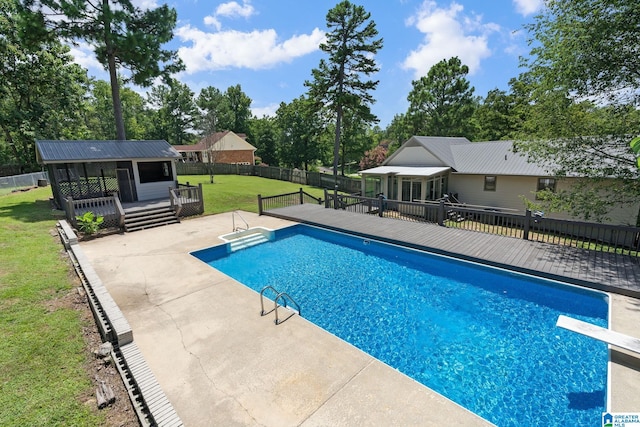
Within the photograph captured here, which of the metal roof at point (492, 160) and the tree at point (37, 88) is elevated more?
the tree at point (37, 88)

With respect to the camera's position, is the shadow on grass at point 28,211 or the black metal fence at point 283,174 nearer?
the shadow on grass at point 28,211

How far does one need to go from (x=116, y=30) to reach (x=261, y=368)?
19.4 meters

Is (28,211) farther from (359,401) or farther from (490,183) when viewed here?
(490,183)

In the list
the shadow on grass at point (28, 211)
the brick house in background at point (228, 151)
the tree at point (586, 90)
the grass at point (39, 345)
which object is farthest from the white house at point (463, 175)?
the brick house in background at point (228, 151)

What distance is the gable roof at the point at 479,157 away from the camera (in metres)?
16.2

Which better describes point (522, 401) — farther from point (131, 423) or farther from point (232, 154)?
point (232, 154)

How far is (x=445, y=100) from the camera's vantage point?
30.9m

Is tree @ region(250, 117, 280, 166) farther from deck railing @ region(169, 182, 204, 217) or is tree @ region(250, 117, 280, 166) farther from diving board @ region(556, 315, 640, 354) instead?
diving board @ region(556, 315, 640, 354)

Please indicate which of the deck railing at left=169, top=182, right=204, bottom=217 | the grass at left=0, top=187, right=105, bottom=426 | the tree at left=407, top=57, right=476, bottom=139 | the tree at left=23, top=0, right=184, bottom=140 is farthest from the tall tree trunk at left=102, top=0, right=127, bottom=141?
the tree at left=407, top=57, right=476, bottom=139

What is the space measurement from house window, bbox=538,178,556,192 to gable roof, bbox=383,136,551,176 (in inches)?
24.8

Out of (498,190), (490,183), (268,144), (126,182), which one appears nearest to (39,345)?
(126,182)

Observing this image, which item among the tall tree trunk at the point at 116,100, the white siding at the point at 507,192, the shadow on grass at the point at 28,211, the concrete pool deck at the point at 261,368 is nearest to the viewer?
the concrete pool deck at the point at 261,368

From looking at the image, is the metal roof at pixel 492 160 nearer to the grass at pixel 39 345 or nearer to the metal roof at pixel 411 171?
the metal roof at pixel 411 171

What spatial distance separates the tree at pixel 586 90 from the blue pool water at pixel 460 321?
205 inches
